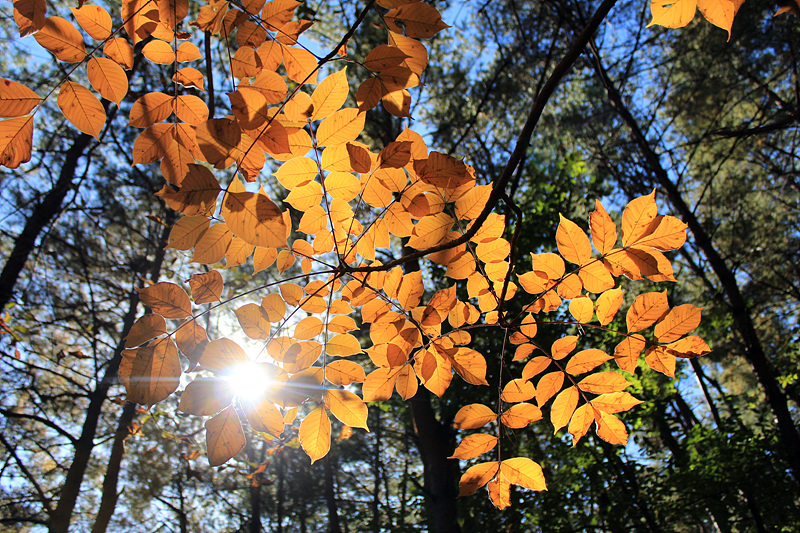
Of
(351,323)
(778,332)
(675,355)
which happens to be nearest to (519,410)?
(675,355)

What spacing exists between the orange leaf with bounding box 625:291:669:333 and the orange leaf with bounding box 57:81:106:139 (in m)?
1.12

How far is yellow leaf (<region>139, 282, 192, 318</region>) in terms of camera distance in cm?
73

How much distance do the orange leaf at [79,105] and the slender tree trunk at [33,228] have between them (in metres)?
3.85

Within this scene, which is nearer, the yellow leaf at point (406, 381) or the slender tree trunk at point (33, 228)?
the yellow leaf at point (406, 381)

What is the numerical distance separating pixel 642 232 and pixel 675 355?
29cm

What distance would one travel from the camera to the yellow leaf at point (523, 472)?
0.83 metres

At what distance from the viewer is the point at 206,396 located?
0.74 metres

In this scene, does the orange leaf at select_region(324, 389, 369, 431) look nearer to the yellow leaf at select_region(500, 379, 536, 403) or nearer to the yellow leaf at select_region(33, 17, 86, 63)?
the yellow leaf at select_region(500, 379, 536, 403)

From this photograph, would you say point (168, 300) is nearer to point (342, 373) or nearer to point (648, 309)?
point (342, 373)

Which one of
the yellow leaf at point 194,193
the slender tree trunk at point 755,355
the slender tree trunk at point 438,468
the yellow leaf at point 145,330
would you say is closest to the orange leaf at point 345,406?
the yellow leaf at point 145,330

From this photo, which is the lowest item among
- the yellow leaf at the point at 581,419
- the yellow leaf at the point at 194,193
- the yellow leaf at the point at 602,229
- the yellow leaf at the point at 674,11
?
the yellow leaf at the point at 581,419

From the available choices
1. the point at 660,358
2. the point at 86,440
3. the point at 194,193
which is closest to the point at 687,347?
the point at 660,358

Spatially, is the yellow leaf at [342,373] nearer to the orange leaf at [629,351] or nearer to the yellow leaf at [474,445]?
the yellow leaf at [474,445]

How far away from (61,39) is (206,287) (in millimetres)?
528
